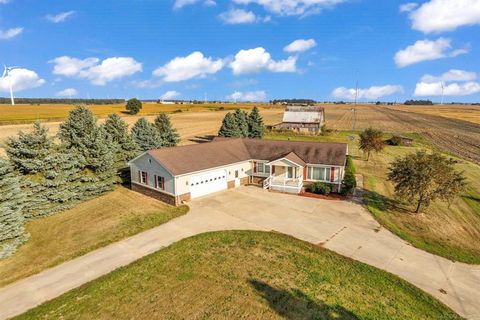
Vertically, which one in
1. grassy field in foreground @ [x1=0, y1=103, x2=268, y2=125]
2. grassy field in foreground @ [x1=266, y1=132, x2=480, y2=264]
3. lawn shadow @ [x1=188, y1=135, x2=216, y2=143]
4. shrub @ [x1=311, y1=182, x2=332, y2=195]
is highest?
grassy field in foreground @ [x1=0, y1=103, x2=268, y2=125]

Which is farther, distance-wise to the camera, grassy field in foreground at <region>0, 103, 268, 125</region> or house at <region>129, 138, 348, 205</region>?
grassy field in foreground at <region>0, 103, 268, 125</region>

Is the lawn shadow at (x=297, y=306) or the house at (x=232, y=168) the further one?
the house at (x=232, y=168)

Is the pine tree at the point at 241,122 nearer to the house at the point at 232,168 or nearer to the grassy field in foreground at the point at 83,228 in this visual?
the house at the point at 232,168

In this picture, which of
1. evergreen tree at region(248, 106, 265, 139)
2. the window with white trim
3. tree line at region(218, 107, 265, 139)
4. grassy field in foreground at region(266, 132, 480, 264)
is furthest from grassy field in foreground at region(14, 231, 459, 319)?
evergreen tree at region(248, 106, 265, 139)

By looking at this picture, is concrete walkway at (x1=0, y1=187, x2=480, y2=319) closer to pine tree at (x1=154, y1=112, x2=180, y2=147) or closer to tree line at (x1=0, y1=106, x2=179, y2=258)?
tree line at (x1=0, y1=106, x2=179, y2=258)

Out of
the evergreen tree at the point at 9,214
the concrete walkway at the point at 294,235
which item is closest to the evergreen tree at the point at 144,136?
the concrete walkway at the point at 294,235

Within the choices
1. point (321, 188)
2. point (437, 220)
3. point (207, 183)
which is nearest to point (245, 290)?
point (207, 183)
